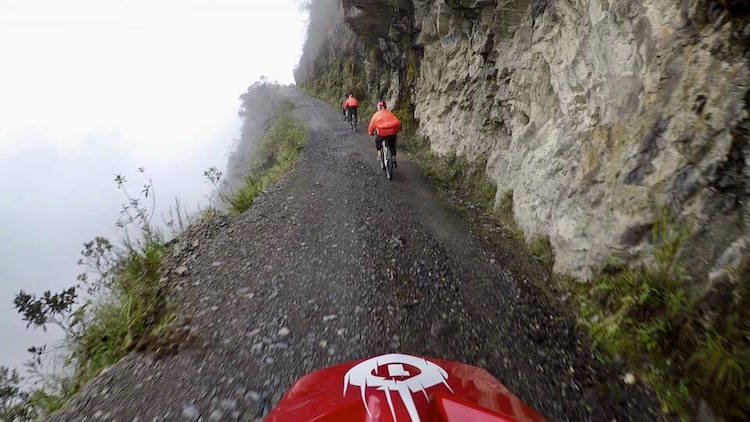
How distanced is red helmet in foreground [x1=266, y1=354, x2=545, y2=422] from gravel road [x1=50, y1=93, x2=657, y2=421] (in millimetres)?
1197

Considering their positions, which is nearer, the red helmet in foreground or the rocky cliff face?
the red helmet in foreground

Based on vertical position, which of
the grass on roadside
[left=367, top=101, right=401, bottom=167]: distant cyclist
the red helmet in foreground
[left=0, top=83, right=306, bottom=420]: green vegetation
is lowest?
the grass on roadside

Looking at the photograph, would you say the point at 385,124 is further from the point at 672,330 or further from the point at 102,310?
the point at 672,330

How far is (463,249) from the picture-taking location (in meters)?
5.02

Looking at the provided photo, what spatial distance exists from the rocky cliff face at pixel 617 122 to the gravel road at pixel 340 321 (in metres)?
1.02

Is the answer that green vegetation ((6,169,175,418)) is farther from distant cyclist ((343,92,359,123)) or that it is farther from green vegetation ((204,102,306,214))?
distant cyclist ((343,92,359,123))

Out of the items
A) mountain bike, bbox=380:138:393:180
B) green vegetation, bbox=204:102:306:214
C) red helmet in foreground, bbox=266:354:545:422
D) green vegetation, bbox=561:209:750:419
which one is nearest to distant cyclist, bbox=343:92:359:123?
green vegetation, bbox=204:102:306:214

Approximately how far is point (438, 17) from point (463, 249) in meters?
7.45

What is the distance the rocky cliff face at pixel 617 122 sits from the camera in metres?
2.53

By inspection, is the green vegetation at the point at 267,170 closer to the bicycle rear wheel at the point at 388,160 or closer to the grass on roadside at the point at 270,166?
the grass on roadside at the point at 270,166

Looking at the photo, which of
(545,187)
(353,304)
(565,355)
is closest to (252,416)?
(353,304)

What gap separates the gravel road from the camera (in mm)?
2678

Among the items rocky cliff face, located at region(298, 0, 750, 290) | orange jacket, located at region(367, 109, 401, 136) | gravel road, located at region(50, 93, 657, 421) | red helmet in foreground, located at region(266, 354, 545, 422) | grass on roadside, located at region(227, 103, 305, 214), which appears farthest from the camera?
orange jacket, located at region(367, 109, 401, 136)

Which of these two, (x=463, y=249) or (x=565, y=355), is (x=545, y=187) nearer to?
(x=463, y=249)
